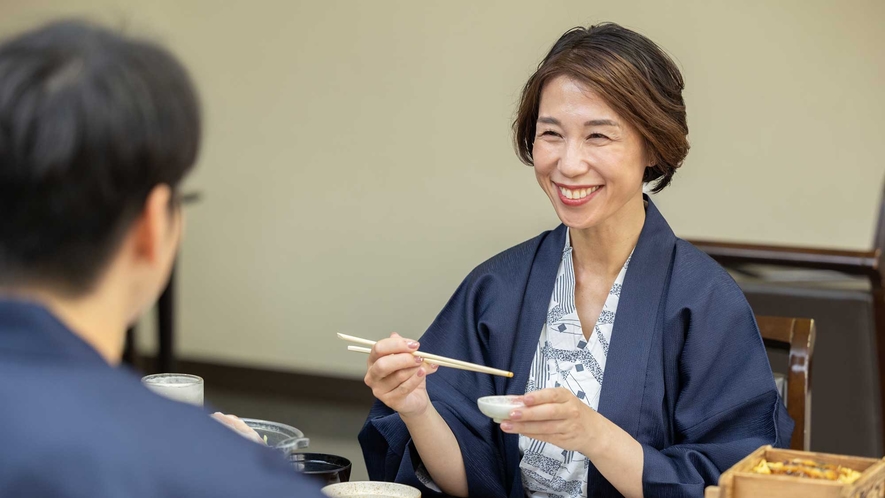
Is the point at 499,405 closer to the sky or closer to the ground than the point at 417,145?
closer to the ground

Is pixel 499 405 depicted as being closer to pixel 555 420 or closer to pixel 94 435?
pixel 555 420

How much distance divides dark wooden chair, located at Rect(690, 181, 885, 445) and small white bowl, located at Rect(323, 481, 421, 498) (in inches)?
78.1

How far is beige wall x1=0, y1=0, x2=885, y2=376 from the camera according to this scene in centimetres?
394

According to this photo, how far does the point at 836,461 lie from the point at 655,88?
825mm

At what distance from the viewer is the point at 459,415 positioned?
6.18 feet

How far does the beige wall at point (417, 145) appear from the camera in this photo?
12.9ft

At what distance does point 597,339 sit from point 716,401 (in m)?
0.27

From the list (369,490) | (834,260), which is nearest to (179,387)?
(369,490)

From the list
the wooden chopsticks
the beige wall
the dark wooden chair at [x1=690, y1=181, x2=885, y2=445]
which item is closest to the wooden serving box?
the wooden chopsticks

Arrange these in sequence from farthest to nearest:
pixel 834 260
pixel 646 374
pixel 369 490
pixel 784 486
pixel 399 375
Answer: pixel 834 260, pixel 646 374, pixel 399 375, pixel 369 490, pixel 784 486

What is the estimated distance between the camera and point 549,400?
4.89ft

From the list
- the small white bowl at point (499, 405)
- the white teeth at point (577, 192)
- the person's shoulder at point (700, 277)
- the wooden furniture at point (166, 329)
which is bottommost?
the wooden furniture at point (166, 329)

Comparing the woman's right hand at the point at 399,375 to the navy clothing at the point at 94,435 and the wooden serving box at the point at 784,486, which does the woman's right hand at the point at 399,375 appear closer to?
the wooden serving box at the point at 784,486

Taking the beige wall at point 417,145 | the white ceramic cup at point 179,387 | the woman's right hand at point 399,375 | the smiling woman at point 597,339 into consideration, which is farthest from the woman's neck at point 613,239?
the beige wall at point 417,145
